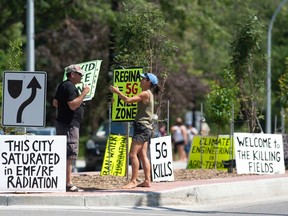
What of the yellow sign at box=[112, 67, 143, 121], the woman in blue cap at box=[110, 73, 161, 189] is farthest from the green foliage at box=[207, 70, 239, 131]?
the woman in blue cap at box=[110, 73, 161, 189]

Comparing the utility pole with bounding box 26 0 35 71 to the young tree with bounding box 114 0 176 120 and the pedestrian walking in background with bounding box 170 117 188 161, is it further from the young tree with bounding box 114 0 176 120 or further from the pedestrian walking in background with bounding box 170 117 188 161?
the pedestrian walking in background with bounding box 170 117 188 161

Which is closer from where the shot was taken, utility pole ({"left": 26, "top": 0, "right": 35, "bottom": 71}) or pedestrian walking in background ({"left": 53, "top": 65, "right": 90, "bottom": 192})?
pedestrian walking in background ({"left": 53, "top": 65, "right": 90, "bottom": 192})

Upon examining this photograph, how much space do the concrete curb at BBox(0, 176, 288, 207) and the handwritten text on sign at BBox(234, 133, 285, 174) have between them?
1.46 metres

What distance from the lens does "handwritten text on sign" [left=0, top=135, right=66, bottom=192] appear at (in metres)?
13.2

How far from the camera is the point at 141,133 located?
46.1 ft

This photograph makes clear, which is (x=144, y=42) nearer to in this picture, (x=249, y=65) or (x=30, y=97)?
(x=249, y=65)

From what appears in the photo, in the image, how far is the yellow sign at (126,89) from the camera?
51.0ft

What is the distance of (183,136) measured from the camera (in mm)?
33219

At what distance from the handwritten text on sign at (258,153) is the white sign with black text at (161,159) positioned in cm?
178

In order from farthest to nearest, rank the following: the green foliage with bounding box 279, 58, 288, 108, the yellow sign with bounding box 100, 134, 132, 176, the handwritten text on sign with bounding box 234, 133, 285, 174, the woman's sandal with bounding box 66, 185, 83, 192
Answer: the green foliage with bounding box 279, 58, 288, 108 → the handwritten text on sign with bounding box 234, 133, 285, 174 → the yellow sign with bounding box 100, 134, 132, 176 → the woman's sandal with bounding box 66, 185, 83, 192

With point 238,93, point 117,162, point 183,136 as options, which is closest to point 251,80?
point 238,93

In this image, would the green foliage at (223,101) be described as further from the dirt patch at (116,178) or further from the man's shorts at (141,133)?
the man's shorts at (141,133)

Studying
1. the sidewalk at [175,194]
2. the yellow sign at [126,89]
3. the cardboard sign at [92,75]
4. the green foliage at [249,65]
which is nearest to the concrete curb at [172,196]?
the sidewalk at [175,194]

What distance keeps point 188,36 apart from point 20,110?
32.3 meters
